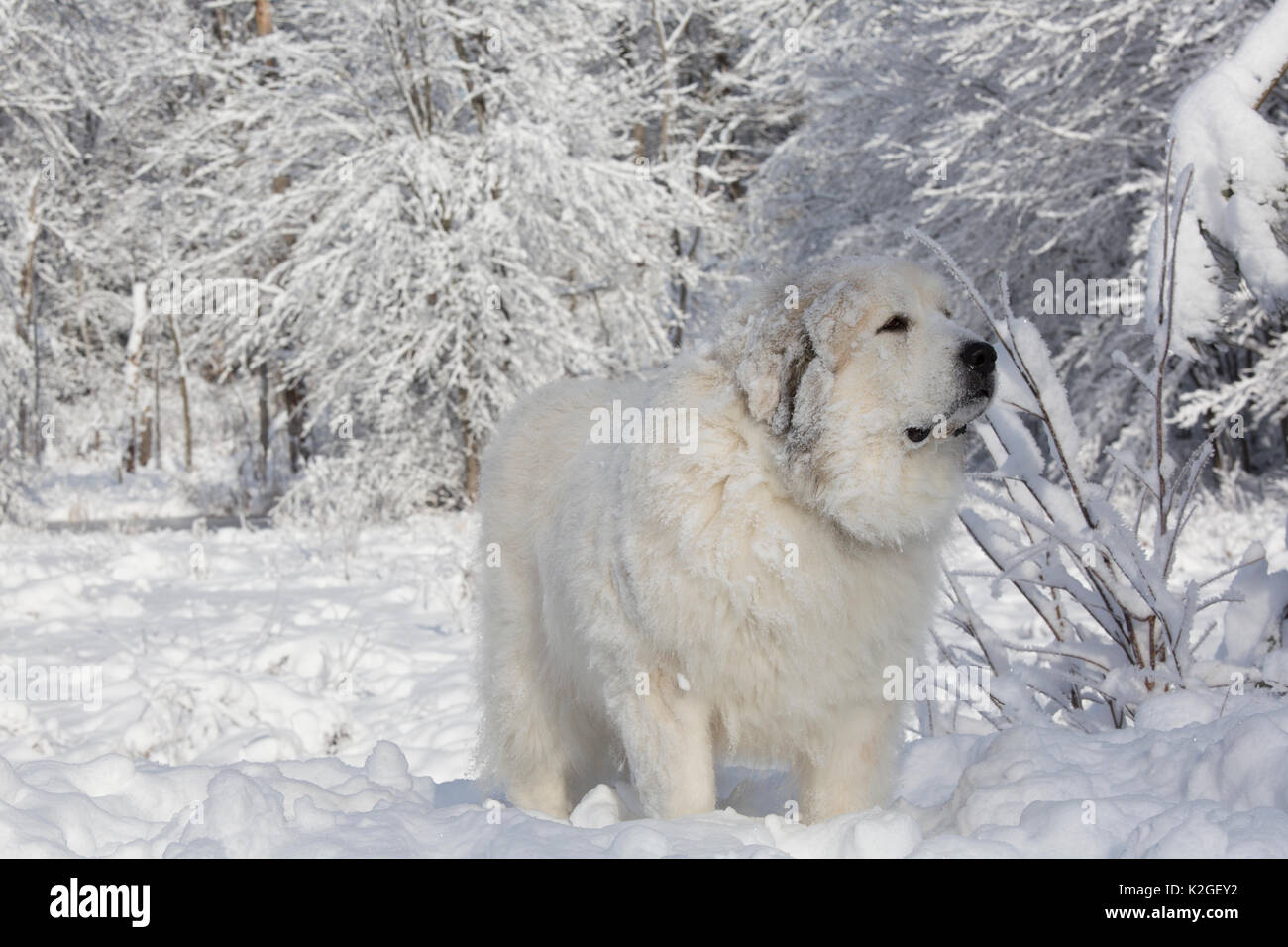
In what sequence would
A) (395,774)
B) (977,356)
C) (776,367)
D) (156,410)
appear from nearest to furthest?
(977,356) → (776,367) → (395,774) → (156,410)

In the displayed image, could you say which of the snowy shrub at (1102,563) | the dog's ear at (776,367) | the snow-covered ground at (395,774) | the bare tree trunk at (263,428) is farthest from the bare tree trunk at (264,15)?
the dog's ear at (776,367)

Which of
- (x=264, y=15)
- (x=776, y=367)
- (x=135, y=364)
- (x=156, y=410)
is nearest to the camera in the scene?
(x=776, y=367)

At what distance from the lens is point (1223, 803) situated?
225 cm

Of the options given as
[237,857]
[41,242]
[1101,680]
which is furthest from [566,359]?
[41,242]

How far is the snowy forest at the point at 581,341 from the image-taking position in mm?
2924

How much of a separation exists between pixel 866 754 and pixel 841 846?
2.15 feet

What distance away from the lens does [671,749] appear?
8.79 feet

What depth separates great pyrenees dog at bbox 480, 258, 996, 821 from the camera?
2.59m

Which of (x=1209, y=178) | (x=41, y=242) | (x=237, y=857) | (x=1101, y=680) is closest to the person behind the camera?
(x=237, y=857)

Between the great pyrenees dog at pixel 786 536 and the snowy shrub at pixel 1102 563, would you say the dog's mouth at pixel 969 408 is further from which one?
the snowy shrub at pixel 1102 563

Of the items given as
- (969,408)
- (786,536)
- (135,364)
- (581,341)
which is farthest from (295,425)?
(969,408)

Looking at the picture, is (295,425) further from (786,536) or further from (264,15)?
(786,536)

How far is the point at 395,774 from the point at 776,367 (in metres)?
1.58
